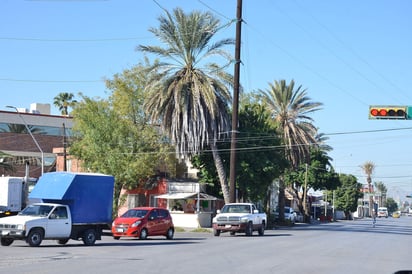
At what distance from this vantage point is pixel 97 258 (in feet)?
62.1

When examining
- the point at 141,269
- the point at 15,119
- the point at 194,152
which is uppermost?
the point at 15,119

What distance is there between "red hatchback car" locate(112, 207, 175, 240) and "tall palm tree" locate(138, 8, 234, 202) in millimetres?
13906

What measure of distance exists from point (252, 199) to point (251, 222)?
13917mm

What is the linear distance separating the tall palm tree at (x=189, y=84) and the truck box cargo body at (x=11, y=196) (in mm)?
15186

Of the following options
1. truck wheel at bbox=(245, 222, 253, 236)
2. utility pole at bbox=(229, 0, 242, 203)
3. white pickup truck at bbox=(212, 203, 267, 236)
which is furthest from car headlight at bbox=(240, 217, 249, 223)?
utility pole at bbox=(229, 0, 242, 203)

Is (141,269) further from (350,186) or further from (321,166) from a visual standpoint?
(350,186)

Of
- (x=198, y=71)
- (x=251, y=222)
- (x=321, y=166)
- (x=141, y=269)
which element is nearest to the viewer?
(x=141, y=269)

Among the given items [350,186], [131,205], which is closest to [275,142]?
[131,205]

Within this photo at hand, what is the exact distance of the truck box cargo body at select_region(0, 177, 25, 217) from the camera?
3126 cm

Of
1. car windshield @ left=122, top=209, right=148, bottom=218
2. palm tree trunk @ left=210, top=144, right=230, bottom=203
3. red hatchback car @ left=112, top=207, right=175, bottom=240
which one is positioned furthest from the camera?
palm tree trunk @ left=210, top=144, right=230, bottom=203

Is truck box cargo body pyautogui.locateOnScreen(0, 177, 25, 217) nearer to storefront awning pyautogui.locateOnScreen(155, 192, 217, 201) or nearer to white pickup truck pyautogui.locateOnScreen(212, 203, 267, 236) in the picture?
white pickup truck pyautogui.locateOnScreen(212, 203, 267, 236)

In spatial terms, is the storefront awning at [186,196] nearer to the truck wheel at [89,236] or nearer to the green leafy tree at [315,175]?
the truck wheel at [89,236]

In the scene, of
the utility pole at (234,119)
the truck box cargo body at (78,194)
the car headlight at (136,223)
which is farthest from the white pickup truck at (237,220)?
the truck box cargo body at (78,194)

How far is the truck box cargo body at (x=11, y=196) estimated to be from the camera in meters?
31.3
